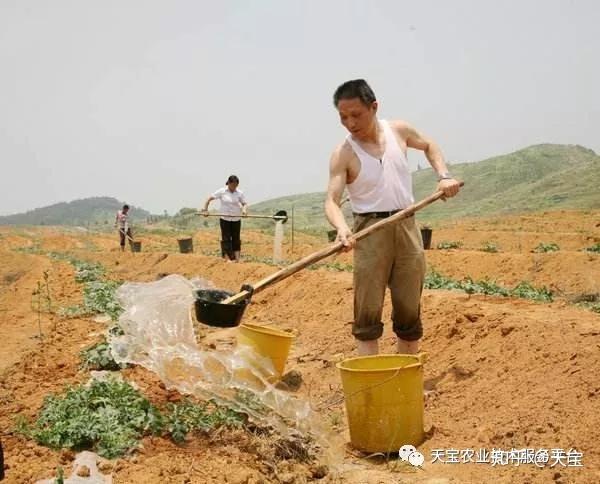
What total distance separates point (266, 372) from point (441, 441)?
1.47 meters

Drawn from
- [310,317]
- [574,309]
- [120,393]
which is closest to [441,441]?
[120,393]

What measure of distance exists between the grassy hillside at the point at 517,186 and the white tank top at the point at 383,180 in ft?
89.2

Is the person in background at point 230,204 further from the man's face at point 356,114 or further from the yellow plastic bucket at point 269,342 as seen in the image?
the man's face at point 356,114

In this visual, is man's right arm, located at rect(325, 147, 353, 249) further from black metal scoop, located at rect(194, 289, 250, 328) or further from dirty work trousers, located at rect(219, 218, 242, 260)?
dirty work trousers, located at rect(219, 218, 242, 260)

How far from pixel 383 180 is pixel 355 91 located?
0.56m

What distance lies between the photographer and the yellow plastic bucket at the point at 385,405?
3373mm

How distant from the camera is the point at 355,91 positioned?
3.65m

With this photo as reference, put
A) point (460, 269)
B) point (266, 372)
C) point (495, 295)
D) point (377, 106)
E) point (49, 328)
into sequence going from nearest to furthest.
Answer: point (377, 106) → point (266, 372) → point (495, 295) → point (49, 328) → point (460, 269)

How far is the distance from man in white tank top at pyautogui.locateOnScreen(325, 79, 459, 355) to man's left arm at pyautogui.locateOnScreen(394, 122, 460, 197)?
0.04ft

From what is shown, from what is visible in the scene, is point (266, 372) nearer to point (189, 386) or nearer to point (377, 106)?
point (189, 386)

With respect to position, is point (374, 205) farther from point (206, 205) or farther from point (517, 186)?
point (517, 186)

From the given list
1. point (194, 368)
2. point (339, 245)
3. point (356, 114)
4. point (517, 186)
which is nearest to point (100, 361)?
point (194, 368)

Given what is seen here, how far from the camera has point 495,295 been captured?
624 centimetres

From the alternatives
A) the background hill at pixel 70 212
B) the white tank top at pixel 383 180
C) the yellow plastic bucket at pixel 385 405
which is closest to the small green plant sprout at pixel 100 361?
the yellow plastic bucket at pixel 385 405
